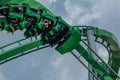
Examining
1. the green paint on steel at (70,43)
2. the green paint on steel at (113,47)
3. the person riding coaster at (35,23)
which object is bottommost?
the green paint on steel at (113,47)

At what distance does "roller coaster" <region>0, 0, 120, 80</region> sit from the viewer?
1382cm

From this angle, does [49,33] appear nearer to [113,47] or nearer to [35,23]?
[35,23]

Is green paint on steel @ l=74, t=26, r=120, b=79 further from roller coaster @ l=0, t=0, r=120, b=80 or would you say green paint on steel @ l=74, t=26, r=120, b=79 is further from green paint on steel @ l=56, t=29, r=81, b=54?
green paint on steel @ l=56, t=29, r=81, b=54

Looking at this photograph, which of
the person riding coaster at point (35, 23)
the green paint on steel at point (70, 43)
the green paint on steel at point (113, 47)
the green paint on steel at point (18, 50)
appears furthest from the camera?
the green paint on steel at point (113, 47)

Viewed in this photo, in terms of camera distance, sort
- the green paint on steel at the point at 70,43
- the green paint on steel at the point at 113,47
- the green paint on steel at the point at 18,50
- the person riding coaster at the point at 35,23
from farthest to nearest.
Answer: the green paint on steel at the point at 113,47 < the green paint on steel at the point at 18,50 < the green paint on steel at the point at 70,43 < the person riding coaster at the point at 35,23

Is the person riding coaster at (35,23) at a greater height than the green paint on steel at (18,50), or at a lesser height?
greater

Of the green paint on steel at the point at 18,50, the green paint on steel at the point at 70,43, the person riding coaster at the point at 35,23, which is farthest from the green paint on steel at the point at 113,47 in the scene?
the person riding coaster at the point at 35,23

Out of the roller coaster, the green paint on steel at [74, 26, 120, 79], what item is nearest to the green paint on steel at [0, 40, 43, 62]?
the roller coaster

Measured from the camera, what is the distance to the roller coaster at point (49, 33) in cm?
1382

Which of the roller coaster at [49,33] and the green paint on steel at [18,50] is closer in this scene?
the roller coaster at [49,33]

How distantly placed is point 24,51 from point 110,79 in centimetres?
394

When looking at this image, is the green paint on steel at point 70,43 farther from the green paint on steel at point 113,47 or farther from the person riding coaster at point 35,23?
the green paint on steel at point 113,47

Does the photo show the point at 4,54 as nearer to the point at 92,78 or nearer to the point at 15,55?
the point at 15,55

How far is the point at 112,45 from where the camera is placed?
19359 millimetres
